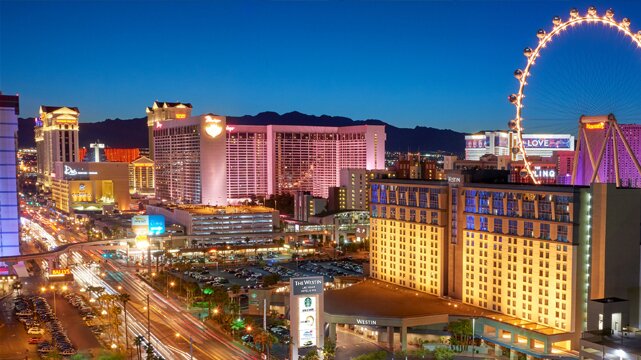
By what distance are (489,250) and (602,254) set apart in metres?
10.1

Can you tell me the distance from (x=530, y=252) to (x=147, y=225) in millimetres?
58254

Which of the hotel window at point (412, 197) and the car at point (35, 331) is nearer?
the car at point (35, 331)

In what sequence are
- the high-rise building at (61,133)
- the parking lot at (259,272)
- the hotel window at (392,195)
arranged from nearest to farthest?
the hotel window at (392,195) → the parking lot at (259,272) → the high-rise building at (61,133)

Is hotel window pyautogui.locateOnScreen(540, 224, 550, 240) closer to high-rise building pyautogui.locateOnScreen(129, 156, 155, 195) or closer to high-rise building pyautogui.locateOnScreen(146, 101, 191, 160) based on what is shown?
high-rise building pyautogui.locateOnScreen(146, 101, 191, 160)

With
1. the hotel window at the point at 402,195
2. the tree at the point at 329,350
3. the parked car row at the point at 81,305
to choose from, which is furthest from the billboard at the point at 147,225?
the tree at the point at 329,350

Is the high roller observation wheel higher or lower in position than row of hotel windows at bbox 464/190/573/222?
higher

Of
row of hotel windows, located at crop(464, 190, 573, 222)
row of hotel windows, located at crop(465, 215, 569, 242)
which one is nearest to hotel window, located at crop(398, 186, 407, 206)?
row of hotel windows, located at crop(464, 190, 573, 222)

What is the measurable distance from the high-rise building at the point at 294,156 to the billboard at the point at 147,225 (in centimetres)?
5060

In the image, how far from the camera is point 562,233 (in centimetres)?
5116

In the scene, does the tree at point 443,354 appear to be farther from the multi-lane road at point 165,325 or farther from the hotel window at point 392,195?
the hotel window at point 392,195

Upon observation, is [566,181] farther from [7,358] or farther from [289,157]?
[7,358]

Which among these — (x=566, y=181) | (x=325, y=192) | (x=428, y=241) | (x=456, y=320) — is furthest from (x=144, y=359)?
(x=325, y=192)

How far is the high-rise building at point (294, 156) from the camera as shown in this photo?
502 ft

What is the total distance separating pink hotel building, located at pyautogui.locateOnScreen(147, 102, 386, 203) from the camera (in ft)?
501
